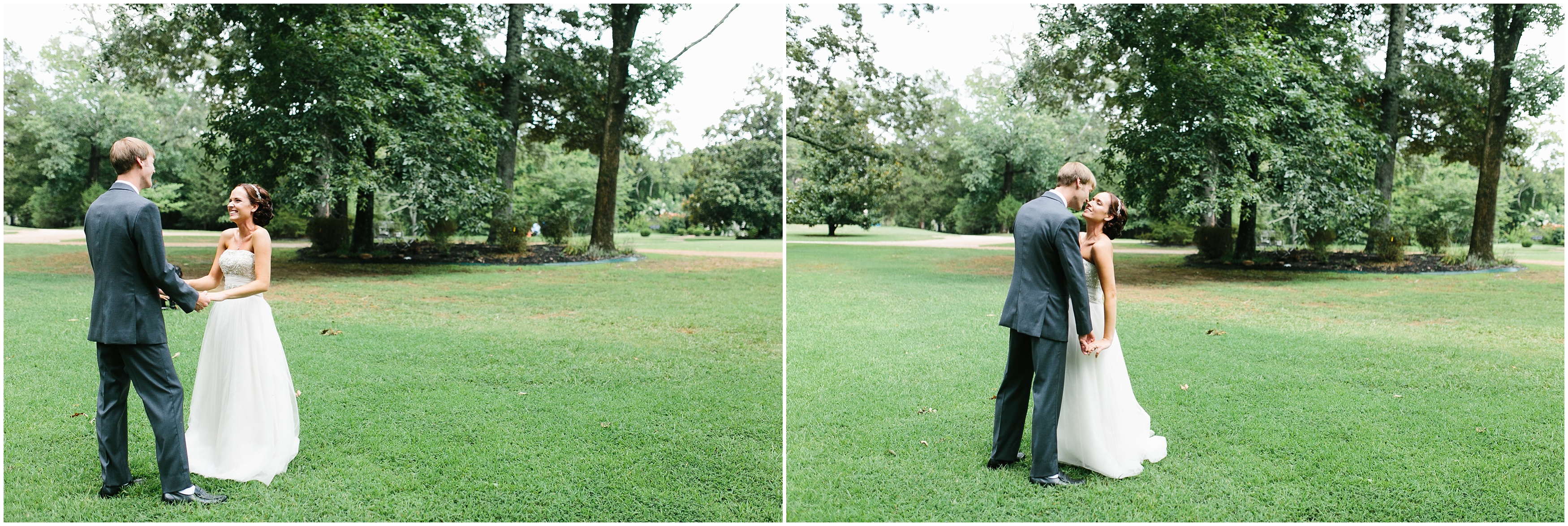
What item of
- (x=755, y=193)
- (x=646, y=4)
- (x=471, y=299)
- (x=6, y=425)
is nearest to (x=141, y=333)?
(x=6, y=425)

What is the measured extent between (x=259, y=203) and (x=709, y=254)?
18.9 metres

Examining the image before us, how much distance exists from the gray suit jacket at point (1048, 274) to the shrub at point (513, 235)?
16.3 metres

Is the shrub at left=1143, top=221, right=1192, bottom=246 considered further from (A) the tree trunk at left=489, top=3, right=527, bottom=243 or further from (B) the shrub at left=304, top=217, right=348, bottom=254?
(B) the shrub at left=304, top=217, right=348, bottom=254

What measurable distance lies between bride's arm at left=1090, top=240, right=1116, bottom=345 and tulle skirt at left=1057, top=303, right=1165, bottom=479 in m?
0.07

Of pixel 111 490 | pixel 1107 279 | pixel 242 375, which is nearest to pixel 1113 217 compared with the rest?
pixel 1107 279

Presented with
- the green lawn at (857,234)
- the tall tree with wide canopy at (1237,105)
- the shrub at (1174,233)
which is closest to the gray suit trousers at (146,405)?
the tall tree with wide canopy at (1237,105)

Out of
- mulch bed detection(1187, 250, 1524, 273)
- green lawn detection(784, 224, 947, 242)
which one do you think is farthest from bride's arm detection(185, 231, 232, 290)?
green lawn detection(784, 224, 947, 242)

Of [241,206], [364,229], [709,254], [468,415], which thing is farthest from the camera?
[709,254]

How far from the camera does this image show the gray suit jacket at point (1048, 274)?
3.72m

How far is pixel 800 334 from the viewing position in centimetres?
849

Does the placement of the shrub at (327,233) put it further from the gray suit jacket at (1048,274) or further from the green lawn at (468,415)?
the gray suit jacket at (1048,274)

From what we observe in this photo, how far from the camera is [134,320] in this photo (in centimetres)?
343

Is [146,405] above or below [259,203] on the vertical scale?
below

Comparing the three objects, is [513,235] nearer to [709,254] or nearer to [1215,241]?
[709,254]
